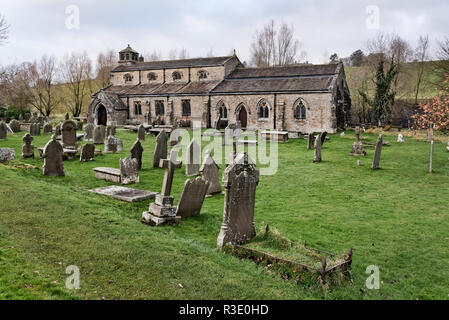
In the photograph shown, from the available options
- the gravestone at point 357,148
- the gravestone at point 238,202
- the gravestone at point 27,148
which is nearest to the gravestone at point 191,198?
the gravestone at point 238,202

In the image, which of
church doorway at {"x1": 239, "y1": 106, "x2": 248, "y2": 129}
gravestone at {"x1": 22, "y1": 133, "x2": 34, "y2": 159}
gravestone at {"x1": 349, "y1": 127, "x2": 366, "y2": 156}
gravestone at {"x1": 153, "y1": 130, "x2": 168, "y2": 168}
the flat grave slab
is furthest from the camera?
church doorway at {"x1": 239, "y1": 106, "x2": 248, "y2": 129}

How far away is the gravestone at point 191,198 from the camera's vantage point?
8930 mm

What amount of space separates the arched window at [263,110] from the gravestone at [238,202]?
25.6 metres

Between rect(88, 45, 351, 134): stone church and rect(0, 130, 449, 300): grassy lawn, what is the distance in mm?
16275

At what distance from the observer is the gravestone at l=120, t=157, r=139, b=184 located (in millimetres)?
12484

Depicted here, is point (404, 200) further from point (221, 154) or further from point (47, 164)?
point (47, 164)

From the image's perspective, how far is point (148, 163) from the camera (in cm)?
1666

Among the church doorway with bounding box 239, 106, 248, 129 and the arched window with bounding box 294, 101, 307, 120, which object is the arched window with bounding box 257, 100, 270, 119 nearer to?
the church doorway with bounding box 239, 106, 248, 129

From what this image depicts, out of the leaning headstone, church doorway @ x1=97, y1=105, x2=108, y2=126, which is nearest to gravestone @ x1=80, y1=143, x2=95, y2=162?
the leaning headstone

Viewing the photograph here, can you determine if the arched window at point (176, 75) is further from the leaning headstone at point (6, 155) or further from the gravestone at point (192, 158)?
the gravestone at point (192, 158)

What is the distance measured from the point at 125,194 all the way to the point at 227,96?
2470cm

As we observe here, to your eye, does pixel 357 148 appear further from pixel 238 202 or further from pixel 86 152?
pixel 86 152
